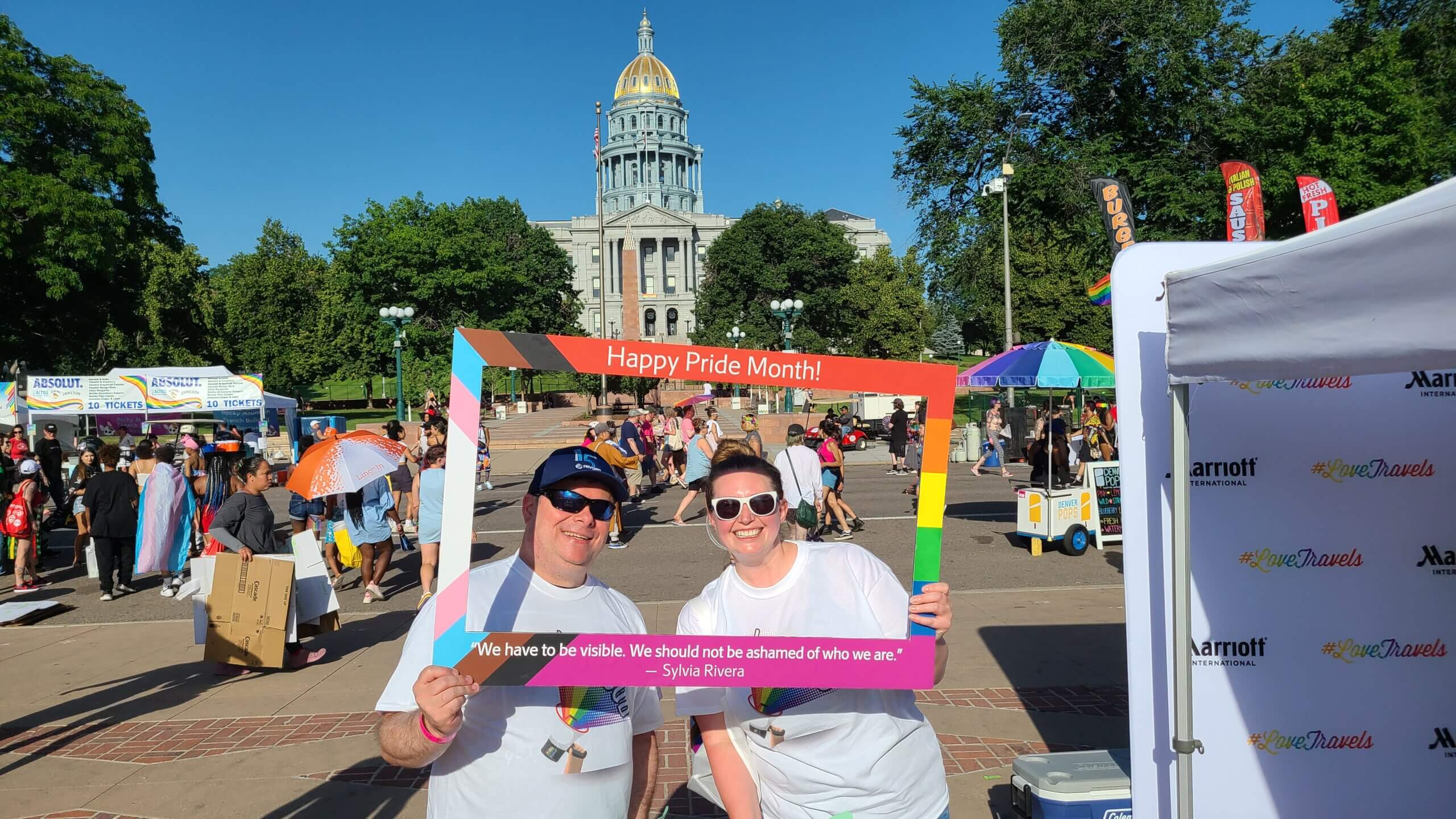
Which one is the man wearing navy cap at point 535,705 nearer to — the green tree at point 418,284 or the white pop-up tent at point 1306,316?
A: the white pop-up tent at point 1306,316

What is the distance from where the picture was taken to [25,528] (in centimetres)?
1082

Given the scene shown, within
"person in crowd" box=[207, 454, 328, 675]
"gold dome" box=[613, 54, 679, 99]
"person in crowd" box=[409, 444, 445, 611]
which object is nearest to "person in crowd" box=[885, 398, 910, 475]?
"person in crowd" box=[409, 444, 445, 611]

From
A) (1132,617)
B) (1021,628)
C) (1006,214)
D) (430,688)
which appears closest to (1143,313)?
(1132,617)

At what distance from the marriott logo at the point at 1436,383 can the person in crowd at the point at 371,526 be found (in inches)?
334

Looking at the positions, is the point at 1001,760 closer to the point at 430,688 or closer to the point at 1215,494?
the point at 1215,494

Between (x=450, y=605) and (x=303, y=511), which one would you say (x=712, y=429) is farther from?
(x=450, y=605)

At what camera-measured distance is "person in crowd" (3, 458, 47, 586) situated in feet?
35.1

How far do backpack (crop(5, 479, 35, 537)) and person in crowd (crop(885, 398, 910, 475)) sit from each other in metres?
16.7

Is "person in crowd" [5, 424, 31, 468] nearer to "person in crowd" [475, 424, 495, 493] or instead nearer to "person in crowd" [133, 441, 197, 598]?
"person in crowd" [133, 441, 197, 598]

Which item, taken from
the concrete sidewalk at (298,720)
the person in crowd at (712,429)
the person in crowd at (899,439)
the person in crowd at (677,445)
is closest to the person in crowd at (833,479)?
the person in crowd at (712,429)

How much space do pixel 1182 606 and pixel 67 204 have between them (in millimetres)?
38004

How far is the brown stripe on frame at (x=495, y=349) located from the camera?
2.47 meters

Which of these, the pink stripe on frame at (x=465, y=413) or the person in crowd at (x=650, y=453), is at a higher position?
the pink stripe on frame at (x=465, y=413)

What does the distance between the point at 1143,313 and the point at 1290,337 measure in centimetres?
86
